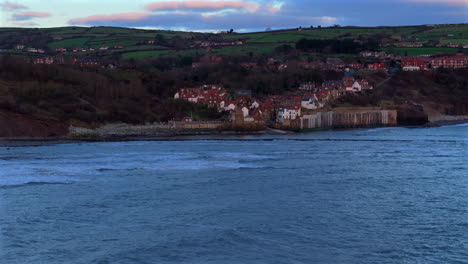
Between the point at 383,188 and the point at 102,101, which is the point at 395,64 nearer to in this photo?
the point at 102,101

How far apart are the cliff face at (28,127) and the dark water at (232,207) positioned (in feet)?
27.3

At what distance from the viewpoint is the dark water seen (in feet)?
50.0

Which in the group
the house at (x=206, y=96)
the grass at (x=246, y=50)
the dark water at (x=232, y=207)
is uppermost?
the grass at (x=246, y=50)

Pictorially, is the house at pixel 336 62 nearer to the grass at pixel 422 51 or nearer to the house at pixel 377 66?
the house at pixel 377 66

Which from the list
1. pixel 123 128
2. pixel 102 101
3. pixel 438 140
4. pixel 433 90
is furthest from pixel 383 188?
pixel 433 90

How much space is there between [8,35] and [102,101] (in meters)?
68.9

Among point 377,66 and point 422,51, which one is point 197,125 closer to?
point 377,66

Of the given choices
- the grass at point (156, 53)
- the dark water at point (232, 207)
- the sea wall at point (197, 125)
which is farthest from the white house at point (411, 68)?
the dark water at point (232, 207)

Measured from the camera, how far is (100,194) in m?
22.2

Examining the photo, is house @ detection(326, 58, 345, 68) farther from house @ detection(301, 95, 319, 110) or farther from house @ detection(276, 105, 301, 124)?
house @ detection(276, 105, 301, 124)

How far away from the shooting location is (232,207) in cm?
2005

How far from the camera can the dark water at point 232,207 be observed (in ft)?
50.0

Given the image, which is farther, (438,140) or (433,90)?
(433,90)

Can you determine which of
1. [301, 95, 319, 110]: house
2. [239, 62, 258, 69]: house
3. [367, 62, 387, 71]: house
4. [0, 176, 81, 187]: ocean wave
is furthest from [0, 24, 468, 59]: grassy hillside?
[0, 176, 81, 187]: ocean wave
